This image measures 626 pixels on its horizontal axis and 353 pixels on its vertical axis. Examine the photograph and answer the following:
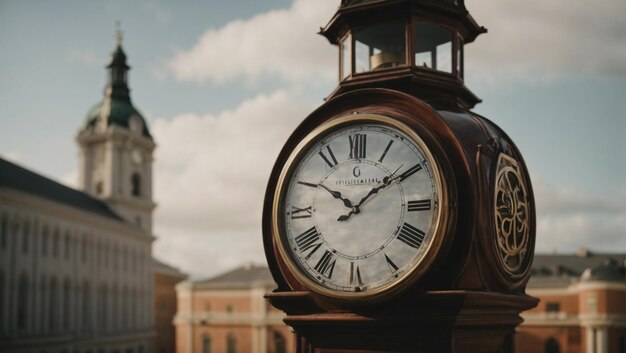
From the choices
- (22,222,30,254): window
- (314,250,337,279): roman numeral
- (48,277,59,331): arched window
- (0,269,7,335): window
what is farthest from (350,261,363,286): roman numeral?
(48,277,59,331): arched window

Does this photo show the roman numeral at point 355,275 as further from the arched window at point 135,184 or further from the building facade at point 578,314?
the arched window at point 135,184

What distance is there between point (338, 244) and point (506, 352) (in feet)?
4.27

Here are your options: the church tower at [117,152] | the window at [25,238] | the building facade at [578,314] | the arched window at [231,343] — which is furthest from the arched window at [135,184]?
the building facade at [578,314]

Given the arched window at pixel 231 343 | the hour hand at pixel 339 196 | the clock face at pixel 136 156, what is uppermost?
the clock face at pixel 136 156

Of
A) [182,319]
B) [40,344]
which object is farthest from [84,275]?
[182,319]

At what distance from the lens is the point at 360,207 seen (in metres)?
4.37

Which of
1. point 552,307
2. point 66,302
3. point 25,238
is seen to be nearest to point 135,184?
point 66,302

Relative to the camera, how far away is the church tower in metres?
58.8

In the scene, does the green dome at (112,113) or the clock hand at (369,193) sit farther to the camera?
the green dome at (112,113)

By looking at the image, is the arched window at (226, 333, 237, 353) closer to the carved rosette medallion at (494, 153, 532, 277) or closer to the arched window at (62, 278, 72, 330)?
the arched window at (62, 278, 72, 330)

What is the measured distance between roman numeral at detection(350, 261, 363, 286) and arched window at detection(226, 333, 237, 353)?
55498 millimetres

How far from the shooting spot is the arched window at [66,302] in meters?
45.7

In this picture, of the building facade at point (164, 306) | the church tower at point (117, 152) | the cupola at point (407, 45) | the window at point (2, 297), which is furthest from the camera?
the building facade at point (164, 306)

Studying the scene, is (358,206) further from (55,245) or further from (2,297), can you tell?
(55,245)
